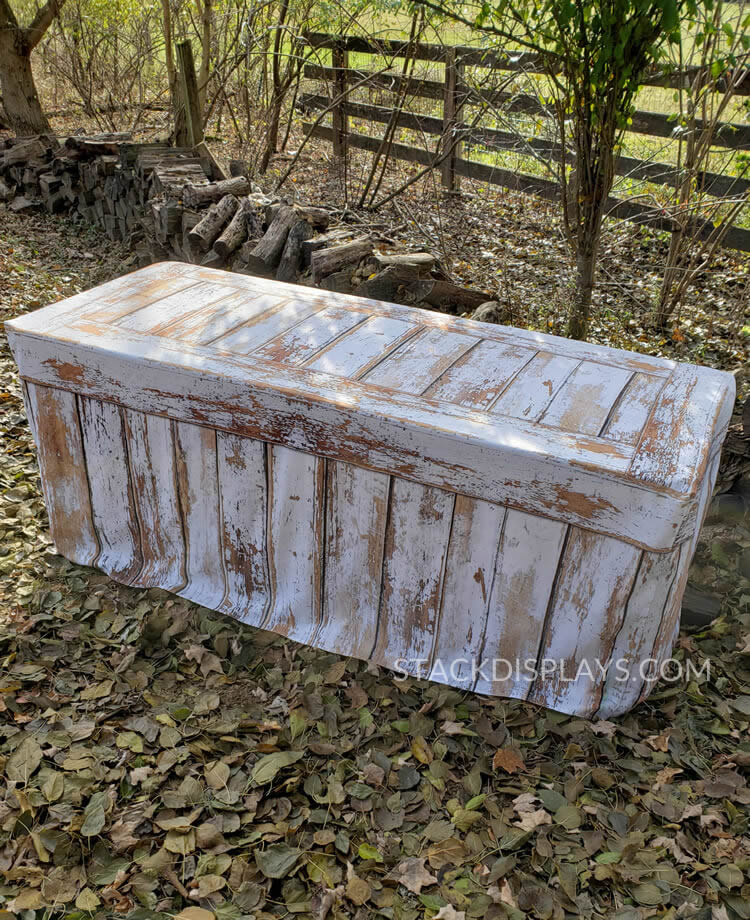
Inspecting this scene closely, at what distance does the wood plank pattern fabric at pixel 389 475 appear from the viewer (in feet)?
6.34

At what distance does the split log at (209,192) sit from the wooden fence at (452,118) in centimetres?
149

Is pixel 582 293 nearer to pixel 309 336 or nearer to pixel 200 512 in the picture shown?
pixel 309 336

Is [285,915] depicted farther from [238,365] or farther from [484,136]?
[484,136]

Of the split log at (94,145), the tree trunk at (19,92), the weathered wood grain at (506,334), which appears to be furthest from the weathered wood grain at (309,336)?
the tree trunk at (19,92)

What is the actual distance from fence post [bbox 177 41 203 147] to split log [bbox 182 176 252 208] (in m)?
1.71

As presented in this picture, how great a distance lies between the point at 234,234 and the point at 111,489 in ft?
6.57

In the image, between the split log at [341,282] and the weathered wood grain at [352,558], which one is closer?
the weathered wood grain at [352,558]

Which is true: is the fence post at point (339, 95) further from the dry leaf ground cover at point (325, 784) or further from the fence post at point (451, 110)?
the dry leaf ground cover at point (325, 784)

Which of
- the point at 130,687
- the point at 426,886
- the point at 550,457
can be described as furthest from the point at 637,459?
the point at 130,687

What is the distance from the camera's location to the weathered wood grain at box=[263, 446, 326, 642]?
2.23 m

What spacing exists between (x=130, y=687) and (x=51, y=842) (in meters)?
0.52

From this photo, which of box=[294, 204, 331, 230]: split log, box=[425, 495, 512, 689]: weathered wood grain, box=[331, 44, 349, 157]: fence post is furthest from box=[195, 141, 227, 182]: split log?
box=[425, 495, 512, 689]: weathered wood grain

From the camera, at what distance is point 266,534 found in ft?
7.86

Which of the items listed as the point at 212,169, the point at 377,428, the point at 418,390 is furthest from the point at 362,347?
the point at 212,169
